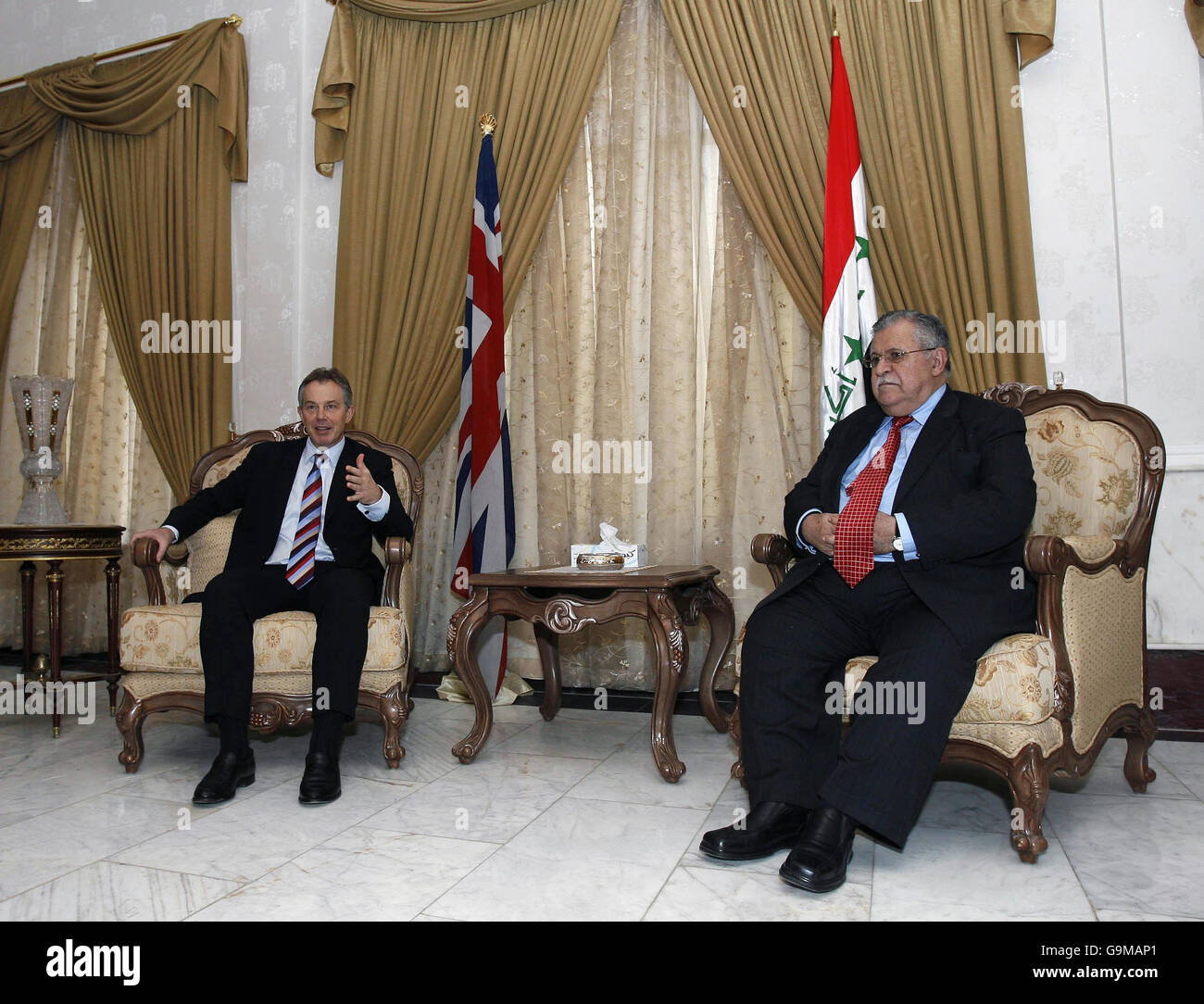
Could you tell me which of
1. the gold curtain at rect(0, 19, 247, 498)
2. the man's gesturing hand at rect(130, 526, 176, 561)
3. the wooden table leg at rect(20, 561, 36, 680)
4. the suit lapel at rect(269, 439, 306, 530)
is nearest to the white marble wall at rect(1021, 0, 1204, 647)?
the suit lapel at rect(269, 439, 306, 530)

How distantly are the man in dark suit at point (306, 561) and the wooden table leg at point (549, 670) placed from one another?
815mm

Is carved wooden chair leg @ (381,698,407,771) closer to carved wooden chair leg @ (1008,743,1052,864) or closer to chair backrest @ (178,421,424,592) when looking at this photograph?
chair backrest @ (178,421,424,592)

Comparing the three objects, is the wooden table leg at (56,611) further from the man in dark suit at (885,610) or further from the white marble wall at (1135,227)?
the white marble wall at (1135,227)

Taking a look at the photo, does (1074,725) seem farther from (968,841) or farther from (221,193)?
(221,193)

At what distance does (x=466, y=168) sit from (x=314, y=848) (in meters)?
3.11

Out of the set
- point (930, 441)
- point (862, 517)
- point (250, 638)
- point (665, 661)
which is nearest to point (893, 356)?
point (930, 441)

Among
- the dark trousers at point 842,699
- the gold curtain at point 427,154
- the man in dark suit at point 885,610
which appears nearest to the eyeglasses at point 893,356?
the man in dark suit at point 885,610

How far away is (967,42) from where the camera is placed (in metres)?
3.45

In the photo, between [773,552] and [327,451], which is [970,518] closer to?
[773,552]

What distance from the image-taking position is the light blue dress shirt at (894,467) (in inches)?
91.4

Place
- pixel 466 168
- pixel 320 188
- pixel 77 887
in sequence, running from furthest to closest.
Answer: pixel 320 188, pixel 466 168, pixel 77 887

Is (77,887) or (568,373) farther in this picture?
(568,373)

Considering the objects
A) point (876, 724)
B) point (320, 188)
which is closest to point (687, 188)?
point (320, 188)

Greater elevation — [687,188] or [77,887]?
[687,188]
